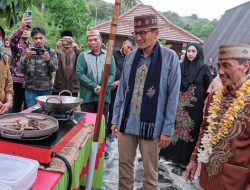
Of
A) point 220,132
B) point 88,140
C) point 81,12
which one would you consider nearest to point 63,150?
point 88,140

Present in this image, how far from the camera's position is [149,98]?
2.54 meters

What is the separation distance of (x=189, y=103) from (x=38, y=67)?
86.1 inches

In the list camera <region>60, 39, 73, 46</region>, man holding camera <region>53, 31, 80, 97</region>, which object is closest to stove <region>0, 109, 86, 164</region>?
man holding camera <region>53, 31, 80, 97</region>

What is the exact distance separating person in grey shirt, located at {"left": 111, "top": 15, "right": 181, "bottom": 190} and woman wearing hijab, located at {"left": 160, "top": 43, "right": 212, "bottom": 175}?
5.03 feet

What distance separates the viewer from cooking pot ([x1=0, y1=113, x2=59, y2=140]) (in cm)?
167

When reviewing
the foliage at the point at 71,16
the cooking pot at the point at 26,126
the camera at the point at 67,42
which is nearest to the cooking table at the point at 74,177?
the cooking pot at the point at 26,126

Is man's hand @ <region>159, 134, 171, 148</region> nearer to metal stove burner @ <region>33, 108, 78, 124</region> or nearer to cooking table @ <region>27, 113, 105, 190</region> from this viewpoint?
cooking table @ <region>27, 113, 105, 190</region>

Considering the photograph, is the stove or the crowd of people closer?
the stove

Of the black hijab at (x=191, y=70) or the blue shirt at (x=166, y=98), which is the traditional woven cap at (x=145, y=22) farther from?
the black hijab at (x=191, y=70)

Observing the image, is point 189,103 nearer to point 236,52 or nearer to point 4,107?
point 236,52

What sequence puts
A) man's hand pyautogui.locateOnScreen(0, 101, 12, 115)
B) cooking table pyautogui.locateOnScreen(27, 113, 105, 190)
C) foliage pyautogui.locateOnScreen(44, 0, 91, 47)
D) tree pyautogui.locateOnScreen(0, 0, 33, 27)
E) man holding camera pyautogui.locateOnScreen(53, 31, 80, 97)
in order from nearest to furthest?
cooking table pyautogui.locateOnScreen(27, 113, 105, 190), tree pyautogui.locateOnScreen(0, 0, 33, 27), man's hand pyautogui.locateOnScreen(0, 101, 12, 115), man holding camera pyautogui.locateOnScreen(53, 31, 80, 97), foliage pyautogui.locateOnScreen(44, 0, 91, 47)

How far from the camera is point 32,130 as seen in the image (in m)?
1.69

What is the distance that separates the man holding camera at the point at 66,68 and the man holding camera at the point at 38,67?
0.43 m

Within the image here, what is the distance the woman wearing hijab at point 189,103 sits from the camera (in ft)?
13.1
